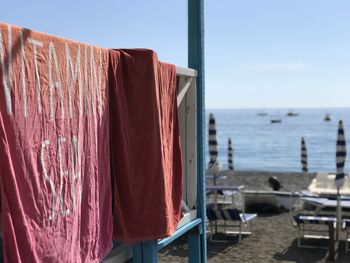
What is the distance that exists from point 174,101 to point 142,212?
3.57ft

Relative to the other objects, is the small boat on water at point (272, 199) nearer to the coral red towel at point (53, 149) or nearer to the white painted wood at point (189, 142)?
the white painted wood at point (189, 142)

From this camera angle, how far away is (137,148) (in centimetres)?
363

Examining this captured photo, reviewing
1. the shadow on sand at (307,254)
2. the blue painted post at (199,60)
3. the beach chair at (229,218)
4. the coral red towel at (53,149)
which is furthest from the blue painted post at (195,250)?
the beach chair at (229,218)

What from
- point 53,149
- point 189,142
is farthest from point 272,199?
point 53,149

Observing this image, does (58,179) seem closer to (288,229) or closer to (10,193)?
(10,193)

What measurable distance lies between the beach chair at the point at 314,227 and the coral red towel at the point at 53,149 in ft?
26.0

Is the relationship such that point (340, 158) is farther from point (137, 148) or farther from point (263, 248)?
point (137, 148)

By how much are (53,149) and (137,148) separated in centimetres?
91

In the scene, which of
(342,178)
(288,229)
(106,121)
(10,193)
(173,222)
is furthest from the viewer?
(288,229)

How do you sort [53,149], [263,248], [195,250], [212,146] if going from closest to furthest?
[53,149] → [195,250] → [263,248] → [212,146]

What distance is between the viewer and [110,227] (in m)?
3.44

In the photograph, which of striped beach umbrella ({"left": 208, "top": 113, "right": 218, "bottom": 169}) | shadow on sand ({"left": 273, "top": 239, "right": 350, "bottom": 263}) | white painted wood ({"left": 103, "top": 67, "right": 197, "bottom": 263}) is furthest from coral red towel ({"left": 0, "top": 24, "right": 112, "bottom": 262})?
striped beach umbrella ({"left": 208, "top": 113, "right": 218, "bottom": 169})

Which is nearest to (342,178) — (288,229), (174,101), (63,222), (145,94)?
(288,229)

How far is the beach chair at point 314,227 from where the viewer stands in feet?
34.4
